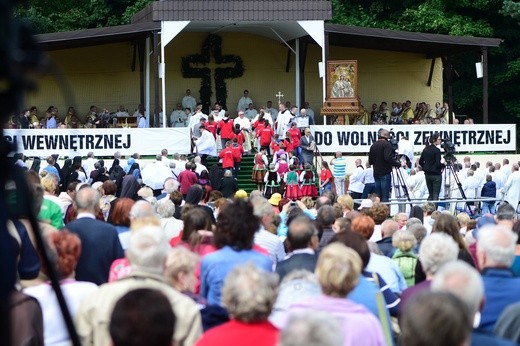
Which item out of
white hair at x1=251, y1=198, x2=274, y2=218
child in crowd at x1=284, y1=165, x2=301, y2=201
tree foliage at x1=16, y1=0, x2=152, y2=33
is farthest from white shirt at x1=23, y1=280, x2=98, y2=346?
tree foliage at x1=16, y1=0, x2=152, y2=33

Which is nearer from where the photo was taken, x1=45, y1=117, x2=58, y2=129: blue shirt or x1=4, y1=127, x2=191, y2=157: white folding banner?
x1=4, y1=127, x2=191, y2=157: white folding banner

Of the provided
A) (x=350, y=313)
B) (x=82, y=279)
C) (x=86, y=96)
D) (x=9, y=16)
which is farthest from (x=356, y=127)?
(x=9, y=16)

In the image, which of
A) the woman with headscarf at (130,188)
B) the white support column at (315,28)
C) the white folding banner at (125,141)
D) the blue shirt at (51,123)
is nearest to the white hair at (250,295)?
the woman with headscarf at (130,188)

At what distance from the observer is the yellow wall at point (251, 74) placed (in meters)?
39.4

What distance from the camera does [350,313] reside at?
5.17 meters

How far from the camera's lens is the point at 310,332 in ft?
11.8

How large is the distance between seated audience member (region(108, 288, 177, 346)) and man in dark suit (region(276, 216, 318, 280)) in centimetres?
306

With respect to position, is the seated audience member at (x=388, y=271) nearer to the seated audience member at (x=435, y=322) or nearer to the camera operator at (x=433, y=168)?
the seated audience member at (x=435, y=322)

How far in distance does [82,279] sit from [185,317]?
8.39ft

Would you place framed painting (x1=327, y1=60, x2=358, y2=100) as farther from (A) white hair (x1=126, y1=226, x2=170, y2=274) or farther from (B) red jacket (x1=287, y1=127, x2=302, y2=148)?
(A) white hair (x1=126, y1=226, x2=170, y2=274)

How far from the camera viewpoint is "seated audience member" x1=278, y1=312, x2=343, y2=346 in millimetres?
3586

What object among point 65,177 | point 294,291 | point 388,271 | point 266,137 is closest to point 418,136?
point 266,137

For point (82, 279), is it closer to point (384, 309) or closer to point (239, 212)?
point (239, 212)

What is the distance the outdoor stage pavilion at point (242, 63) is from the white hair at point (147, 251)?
29.8m
